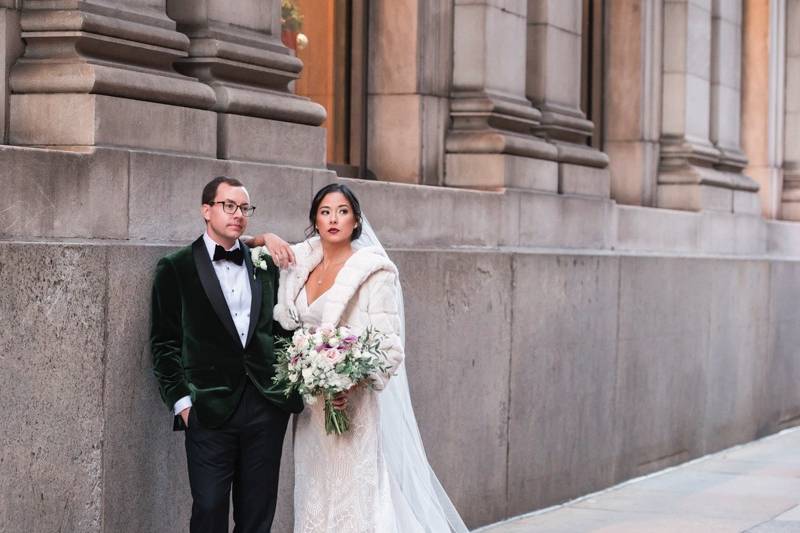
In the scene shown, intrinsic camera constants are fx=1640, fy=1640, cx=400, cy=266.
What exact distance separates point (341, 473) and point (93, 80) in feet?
7.16

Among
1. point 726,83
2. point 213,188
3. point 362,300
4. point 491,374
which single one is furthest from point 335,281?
point 726,83

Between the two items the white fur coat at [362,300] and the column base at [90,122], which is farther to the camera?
the column base at [90,122]

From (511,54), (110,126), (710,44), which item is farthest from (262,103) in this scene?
(710,44)

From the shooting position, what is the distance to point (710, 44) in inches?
678

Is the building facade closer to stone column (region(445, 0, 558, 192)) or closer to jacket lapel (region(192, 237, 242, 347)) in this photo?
stone column (region(445, 0, 558, 192))

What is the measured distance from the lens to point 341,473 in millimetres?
7559

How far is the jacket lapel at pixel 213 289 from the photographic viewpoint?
24.0 feet

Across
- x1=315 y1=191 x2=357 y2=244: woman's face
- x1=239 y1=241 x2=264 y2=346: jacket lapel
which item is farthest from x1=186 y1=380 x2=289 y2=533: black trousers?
x1=315 y1=191 x2=357 y2=244: woman's face

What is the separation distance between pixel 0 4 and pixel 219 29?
54.6 inches

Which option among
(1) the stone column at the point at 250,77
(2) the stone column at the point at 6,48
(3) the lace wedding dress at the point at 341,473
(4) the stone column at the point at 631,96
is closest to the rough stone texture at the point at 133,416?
(3) the lace wedding dress at the point at 341,473

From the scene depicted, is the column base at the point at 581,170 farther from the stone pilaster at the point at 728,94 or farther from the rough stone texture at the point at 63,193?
the rough stone texture at the point at 63,193

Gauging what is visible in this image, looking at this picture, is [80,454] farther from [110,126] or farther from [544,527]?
[544,527]

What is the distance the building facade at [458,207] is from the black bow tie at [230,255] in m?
0.45

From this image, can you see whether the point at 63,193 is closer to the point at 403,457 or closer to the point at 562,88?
the point at 403,457
